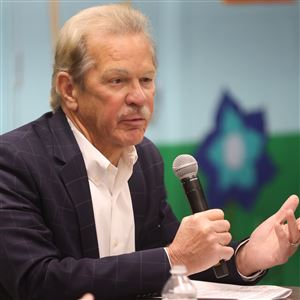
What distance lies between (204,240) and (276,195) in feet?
7.49

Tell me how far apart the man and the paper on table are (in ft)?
0.20

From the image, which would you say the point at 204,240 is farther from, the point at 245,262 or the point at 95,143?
the point at 95,143

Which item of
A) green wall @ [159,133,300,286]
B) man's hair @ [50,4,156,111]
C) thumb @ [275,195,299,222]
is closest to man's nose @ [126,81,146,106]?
man's hair @ [50,4,156,111]

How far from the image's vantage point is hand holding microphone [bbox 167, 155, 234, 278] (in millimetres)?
1967

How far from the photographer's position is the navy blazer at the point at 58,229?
6.52 feet

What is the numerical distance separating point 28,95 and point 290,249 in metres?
2.21

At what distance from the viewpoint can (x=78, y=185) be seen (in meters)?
2.17

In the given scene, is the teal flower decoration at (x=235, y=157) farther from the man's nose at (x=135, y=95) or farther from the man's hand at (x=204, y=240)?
the man's hand at (x=204, y=240)

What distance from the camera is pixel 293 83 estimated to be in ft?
13.7

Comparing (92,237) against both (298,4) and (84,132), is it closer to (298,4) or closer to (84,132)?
(84,132)

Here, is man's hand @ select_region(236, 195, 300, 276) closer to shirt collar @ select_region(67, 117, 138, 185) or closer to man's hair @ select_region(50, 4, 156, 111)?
shirt collar @ select_region(67, 117, 138, 185)

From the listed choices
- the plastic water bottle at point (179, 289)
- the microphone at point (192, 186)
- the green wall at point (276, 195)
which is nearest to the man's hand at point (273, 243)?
the microphone at point (192, 186)

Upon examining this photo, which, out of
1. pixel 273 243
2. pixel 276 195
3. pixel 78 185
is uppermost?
pixel 78 185

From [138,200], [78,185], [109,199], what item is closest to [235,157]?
[138,200]
